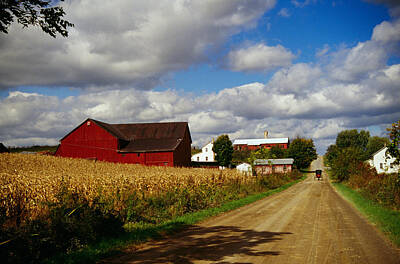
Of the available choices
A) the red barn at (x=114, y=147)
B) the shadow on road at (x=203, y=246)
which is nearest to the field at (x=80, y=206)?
the shadow on road at (x=203, y=246)

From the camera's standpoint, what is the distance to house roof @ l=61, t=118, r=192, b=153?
51.3 meters

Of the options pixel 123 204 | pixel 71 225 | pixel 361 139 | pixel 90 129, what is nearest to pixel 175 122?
pixel 90 129

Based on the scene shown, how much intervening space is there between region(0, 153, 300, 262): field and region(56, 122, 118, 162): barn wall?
31.6 meters

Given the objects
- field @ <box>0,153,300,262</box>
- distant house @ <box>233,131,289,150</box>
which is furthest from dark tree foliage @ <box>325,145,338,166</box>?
field @ <box>0,153,300,262</box>

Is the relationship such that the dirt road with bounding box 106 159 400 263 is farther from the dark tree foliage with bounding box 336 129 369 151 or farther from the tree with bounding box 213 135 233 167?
the dark tree foliage with bounding box 336 129 369 151

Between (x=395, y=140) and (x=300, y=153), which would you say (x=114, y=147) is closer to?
(x=395, y=140)

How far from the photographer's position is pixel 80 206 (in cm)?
1024

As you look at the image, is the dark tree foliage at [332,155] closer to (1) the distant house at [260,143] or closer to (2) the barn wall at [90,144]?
(1) the distant house at [260,143]

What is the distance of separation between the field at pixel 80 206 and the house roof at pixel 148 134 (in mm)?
29676

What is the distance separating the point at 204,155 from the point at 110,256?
306ft

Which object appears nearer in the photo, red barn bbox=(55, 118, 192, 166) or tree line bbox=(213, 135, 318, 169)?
red barn bbox=(55, 118, 192, 166)

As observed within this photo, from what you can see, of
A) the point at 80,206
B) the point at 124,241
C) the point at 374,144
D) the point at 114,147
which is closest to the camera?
the point at 124,241

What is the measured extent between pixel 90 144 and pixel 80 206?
43363mm

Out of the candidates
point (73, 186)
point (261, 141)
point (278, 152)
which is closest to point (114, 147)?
point (73, 186)
